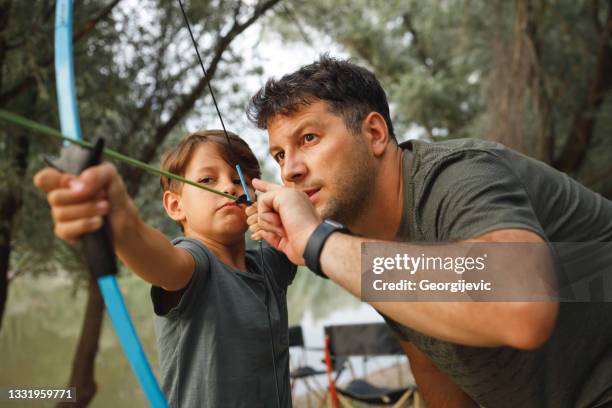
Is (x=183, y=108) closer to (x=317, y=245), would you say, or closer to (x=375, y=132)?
(x=375, y=132)

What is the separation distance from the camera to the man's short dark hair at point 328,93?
5.14 ft

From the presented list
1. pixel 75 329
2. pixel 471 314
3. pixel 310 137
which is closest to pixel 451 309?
pixel 471 314

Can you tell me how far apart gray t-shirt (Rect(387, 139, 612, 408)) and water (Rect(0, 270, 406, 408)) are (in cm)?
563

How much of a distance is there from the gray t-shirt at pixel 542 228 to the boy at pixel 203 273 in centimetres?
49

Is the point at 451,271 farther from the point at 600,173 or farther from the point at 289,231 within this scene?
the point at 600,173

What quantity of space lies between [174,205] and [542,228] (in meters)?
1.18

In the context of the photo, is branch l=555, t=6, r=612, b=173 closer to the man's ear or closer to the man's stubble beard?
the man's ear

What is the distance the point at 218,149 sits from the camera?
70.5 inches

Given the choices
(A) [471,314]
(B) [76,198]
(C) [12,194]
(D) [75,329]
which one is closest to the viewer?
(B) [76,198]

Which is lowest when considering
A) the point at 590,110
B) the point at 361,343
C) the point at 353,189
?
the point at 353,189

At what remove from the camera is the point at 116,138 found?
16.1ft

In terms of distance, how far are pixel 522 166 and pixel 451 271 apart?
397 millimetres

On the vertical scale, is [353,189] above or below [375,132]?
below

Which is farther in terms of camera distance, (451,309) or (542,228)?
(542,228)
